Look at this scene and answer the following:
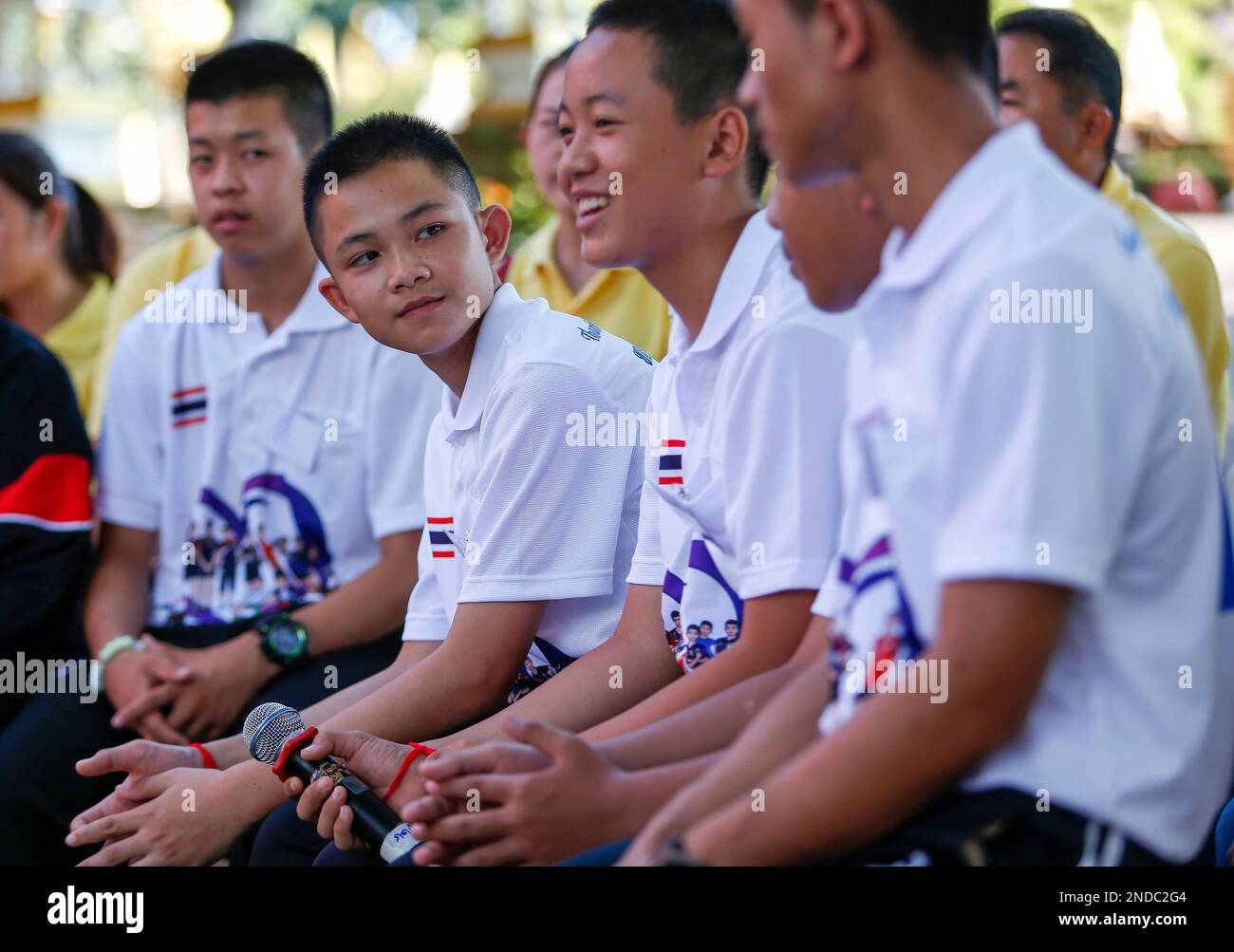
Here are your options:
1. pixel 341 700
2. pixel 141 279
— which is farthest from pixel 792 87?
pixel 141 279

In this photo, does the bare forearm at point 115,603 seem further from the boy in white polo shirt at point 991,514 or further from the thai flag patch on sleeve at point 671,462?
the boy in white polo shirt at point 991,514

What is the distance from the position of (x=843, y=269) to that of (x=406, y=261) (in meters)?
1.06

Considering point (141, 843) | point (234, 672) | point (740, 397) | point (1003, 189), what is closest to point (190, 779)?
point (141, 843)

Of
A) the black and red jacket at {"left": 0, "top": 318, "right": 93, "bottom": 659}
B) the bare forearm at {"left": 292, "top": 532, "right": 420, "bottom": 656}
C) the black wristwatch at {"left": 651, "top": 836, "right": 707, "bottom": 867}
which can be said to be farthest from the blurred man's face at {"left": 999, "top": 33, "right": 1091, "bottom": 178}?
the black and red jacket at {"left": 0, "top": 318, "right": 93, "bottom": 659}

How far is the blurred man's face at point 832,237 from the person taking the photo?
1702 millimetres

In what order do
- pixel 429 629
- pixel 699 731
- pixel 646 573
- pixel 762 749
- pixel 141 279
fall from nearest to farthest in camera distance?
pixel 762 749 < pixel 699 731 < pixel 646 573 < pixel 429 629 < pixel 141 279

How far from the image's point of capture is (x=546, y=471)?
2490 mm

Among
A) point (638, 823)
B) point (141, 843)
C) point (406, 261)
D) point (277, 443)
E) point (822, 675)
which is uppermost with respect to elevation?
point (406, 261)

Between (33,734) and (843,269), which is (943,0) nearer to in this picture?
(843,269)

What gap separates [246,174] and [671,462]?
1.68 meters

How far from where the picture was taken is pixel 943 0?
150 centimetres

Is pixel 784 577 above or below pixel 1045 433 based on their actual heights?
below

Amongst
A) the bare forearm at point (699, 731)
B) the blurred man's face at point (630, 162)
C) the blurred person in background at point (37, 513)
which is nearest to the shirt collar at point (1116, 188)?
the blurred man's face at point (630, 162)

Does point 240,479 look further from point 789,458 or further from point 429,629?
point 789,458
